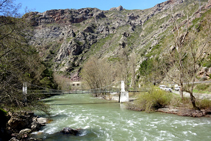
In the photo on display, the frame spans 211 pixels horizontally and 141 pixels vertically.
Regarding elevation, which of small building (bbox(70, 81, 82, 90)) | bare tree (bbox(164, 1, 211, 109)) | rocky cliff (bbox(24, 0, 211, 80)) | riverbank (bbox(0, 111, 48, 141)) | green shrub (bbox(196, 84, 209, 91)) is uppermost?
rocky cliff (bbox(24, 0, 211, 80))

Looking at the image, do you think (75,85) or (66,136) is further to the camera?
(75,85)

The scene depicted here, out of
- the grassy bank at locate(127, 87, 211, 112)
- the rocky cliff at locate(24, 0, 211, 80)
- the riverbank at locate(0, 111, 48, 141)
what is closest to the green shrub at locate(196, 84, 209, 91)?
the grassy bank at locate(127, 87, 211, 112)

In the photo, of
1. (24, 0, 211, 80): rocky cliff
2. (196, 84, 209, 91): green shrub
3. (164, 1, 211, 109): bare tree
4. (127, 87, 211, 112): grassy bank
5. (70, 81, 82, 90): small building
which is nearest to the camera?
(164, 1, 211, 109): bare tree

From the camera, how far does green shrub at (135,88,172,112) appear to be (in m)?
12.9

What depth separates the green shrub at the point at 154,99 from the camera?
1285 cm

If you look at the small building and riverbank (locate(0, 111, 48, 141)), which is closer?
riverbank (locate(0, 111, 48, 141))

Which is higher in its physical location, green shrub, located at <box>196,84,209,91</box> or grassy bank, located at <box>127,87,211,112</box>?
green shrub, located at <box>196,84,209,91</box>

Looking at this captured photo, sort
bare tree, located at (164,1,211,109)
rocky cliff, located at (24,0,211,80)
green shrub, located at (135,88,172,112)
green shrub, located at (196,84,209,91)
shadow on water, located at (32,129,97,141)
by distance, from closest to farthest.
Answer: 1. shadow on water, located at (32,129,97,141)
2. bare tree, located at (164,1,211,109)
3. green shrub, located at (135,88,172,112)
4. green shrub, located at (196,84,209,91)
5. rocky cliff, located at (24,0,211,80)

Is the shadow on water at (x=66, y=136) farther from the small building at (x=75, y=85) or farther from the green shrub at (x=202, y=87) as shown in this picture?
the small building at (x=75, y=85)

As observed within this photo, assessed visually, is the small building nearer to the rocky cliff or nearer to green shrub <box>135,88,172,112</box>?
the rocky cliff

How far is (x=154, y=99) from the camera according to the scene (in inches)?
505

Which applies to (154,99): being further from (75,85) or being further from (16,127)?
(75,85)

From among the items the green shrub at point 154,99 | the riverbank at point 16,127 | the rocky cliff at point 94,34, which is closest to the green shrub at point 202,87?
the green shrub at point 154,99

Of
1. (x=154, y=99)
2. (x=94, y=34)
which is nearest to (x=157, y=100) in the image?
(x=154, y=99)
